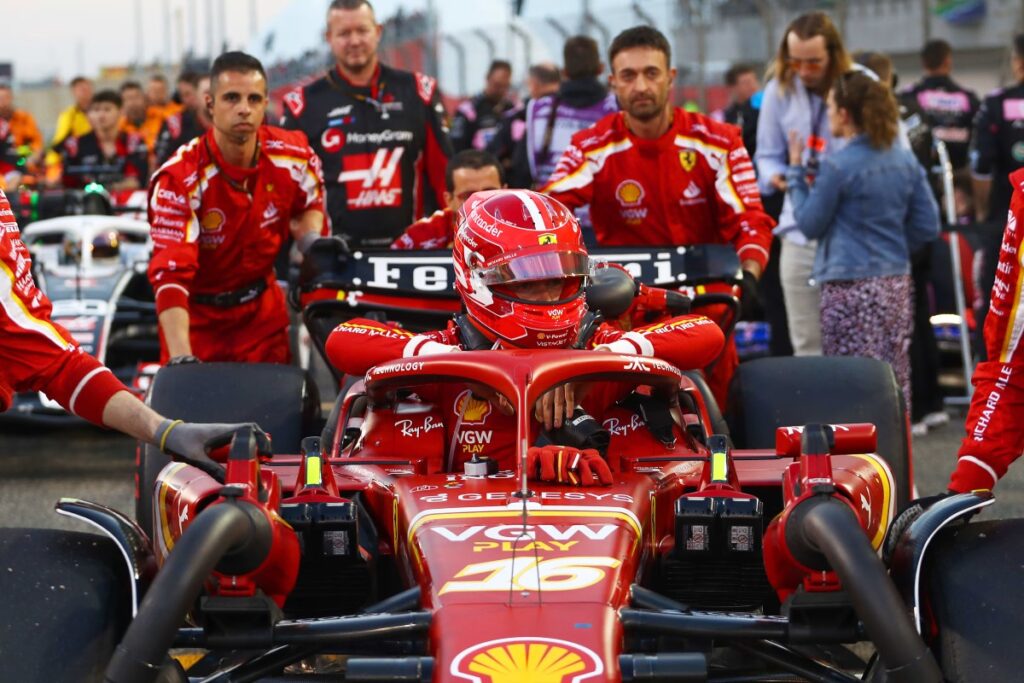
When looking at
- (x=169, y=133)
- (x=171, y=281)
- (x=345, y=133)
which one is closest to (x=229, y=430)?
(x=171, y=281)

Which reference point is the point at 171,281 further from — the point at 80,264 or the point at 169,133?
the point at 169,133

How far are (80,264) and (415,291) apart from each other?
12.5 ft

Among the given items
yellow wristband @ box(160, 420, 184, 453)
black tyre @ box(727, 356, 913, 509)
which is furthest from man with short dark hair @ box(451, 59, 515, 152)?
yellow wristband @ box(160, 420, 184, 453)

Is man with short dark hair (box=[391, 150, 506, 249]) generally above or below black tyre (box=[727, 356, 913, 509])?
above

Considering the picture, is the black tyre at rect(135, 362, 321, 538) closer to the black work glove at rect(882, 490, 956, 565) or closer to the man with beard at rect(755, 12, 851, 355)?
the black work glove at rect(882, 490, 956, 565)

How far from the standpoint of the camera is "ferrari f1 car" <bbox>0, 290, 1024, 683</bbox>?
3385 millimetres

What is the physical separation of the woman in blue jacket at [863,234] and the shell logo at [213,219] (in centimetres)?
294

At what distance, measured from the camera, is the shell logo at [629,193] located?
7.32 m

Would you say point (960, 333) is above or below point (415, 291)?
below

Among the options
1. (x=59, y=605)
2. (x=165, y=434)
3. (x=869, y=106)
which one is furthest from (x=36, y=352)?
(x=869, y=106)

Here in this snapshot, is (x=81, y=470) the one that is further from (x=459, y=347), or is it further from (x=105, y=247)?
(x=459, y=347)

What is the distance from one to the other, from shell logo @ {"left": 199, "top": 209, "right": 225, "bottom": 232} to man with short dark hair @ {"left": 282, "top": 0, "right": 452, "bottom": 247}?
1301 millimetres

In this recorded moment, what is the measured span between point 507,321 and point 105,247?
18.9 ft

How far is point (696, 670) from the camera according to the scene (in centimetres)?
338
